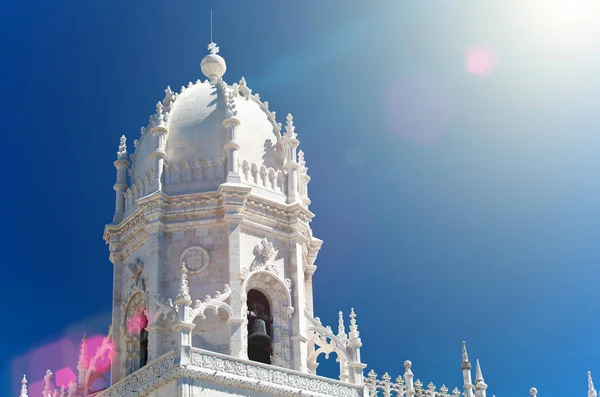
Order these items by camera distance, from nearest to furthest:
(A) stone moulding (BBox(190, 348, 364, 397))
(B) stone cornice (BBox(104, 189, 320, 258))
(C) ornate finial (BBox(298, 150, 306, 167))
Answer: (A) stone moulding (BBox(190, 348, 364, 397)) < (B) stone cornice (BBox(104, 189, 320, 258)) < (C) ornate finial (BBox(298, 150, 306, 167))

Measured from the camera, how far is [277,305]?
46.2m

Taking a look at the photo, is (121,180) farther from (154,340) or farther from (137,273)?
(154,340)

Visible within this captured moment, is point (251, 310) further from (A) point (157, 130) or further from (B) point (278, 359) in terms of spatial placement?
(A) point (157, 130)

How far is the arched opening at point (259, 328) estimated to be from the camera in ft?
148

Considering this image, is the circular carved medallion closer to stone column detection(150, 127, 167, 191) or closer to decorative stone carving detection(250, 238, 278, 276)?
decorative stone carving detection(250, 238, 278, 276)

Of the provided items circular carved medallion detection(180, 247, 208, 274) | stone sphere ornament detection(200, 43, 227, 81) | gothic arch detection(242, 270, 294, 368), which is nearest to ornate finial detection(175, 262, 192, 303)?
circular carved medallion detection(180, 247, 208, 274)

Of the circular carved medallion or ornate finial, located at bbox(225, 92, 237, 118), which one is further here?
ornate finial, located at bbox(225, 92, 237, 118)

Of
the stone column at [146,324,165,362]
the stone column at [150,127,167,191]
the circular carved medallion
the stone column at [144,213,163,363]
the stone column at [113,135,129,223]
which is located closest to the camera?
the stone column at [146,324,165,362]

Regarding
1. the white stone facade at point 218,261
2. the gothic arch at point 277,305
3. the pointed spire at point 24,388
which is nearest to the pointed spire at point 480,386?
the white stone facade at point 218,261

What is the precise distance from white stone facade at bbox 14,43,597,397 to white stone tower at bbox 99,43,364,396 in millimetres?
47

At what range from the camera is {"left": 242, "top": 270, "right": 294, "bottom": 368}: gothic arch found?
1775 inches

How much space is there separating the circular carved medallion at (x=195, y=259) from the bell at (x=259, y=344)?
2753 mm

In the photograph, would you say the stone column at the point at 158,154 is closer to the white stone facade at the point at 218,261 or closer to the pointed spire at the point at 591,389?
the white stone facade at the point at 218,261

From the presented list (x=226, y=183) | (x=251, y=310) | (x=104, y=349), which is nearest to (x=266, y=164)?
(x=226, y=183)
